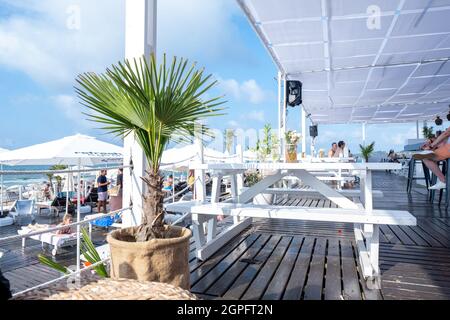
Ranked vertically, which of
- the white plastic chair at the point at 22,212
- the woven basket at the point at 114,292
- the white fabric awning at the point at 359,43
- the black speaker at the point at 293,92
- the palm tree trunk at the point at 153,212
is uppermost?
the white fabric awning at the point at 359,43

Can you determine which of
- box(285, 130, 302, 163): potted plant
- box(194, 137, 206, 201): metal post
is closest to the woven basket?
box(194, 137, 206, 201): metal post

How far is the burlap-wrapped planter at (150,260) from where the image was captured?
1403 mm

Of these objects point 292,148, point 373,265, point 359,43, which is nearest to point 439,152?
point 359,43

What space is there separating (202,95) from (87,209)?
854 cm

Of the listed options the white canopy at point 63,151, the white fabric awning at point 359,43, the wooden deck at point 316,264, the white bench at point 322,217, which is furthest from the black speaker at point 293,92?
the white canopy at point 63,151

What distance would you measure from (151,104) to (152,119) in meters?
0.08

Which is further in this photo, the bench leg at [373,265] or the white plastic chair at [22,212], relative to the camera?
the white plastic chair at [22,212]

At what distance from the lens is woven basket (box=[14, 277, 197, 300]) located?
2.77 ft

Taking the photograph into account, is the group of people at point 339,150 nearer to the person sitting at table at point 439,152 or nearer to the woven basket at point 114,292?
the person sitting at table at point 439,152

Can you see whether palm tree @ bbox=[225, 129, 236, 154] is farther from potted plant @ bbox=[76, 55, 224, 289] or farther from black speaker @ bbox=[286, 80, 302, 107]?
potted plant @ bbox=[76, 55, 224, 289]

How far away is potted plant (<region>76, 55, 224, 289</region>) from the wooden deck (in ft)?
1.80

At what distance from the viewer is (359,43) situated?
4.84 m

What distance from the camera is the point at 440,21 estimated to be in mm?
4051

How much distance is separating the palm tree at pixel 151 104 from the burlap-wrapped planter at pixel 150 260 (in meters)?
0.13
